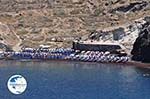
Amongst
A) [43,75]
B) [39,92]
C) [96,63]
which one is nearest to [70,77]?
[43,75]

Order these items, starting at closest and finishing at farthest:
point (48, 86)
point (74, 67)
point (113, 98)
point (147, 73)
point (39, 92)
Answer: point (113, 98)
point (39, 92)
point (48, 86)
point (147, 73)
point (74, 67)

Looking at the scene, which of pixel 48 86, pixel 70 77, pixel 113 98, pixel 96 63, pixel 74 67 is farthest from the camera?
pixel 96 63

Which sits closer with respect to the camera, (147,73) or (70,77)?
(70,77)

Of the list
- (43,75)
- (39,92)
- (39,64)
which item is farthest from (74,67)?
(39,92)

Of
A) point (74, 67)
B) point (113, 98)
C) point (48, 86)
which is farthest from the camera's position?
point (74, 67)

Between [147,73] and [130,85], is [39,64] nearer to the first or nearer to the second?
[147,73]

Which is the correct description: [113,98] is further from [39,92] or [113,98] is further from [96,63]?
[96,63]

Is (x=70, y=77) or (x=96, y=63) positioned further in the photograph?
(x=96, y=63)
